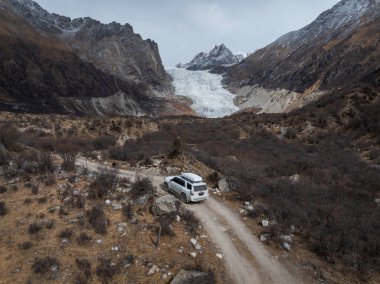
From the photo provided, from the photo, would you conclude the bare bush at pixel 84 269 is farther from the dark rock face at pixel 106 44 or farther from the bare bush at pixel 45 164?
the dark rock face at pixel 106 44

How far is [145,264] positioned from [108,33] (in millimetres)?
155507

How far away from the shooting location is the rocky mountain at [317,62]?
9200cm

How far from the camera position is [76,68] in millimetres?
106125

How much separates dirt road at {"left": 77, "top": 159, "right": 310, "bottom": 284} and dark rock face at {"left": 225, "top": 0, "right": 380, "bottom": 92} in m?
72.8

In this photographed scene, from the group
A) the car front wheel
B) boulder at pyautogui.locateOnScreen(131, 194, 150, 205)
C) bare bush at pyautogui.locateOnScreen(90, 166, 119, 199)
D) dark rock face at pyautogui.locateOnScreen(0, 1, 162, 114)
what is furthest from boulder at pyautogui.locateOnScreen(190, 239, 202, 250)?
dark rock face at pyautogui.locateOnScreen(0, 1, 162, 114)

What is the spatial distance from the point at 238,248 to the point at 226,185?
6706mm

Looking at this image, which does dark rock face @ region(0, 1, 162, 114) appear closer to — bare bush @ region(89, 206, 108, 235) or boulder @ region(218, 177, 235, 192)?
boulder @ region(218, 177, 235, 192)

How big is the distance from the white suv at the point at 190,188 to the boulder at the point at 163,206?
5.22 ft

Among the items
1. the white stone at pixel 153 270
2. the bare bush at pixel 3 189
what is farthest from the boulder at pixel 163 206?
the bare bush at pixel 3 189

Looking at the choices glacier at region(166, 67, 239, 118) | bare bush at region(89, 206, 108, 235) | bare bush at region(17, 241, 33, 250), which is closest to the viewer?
bare bush at region(17, 241, 33, 250)

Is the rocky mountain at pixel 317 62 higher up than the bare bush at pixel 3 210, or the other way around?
the rocky mountain at pixel 317 62

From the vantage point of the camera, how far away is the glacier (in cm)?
12575

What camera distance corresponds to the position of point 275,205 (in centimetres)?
1645

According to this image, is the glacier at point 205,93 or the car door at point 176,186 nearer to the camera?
the car door at point 176,186
